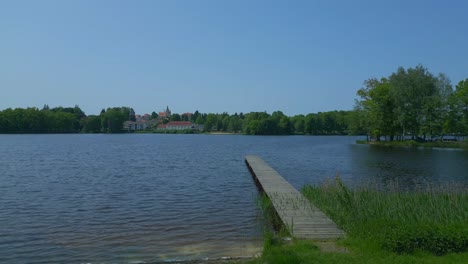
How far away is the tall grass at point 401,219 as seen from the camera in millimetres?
8547

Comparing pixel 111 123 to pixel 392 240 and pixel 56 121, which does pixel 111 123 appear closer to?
pixel 56 121

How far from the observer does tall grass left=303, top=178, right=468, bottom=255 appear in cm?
855

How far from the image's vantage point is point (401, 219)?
11.0 m

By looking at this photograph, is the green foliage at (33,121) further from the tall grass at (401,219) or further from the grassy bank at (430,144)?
the tall grass at (401,219)

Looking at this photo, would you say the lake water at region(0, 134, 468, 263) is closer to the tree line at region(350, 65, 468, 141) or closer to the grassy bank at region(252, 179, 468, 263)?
the grassy bank at region(252, 179, 468, 263)

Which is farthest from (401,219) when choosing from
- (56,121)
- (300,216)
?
(56,121)

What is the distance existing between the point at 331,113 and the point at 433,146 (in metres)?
109

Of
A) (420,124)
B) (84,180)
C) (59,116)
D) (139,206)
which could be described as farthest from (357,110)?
(59,116)

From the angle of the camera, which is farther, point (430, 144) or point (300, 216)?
point (430, 144)

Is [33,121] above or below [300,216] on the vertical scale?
above

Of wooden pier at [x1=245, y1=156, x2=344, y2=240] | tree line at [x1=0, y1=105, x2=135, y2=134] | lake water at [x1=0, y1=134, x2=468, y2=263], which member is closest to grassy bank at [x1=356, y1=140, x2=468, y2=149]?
lake water at [x1=0, y1=134, x2=468, y2=263]

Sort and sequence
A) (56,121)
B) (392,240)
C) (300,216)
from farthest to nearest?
(56,121)
(300,216)
(392,240)

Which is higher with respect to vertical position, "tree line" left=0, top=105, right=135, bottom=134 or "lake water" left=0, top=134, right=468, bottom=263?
"tree line" left=0, top=105, right=135, bottom=134

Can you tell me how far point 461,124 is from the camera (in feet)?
193
